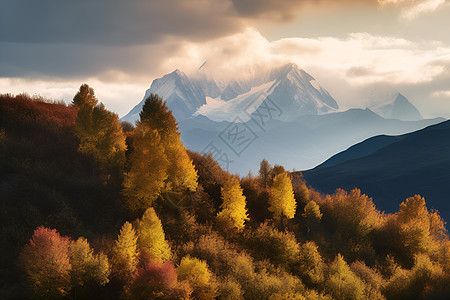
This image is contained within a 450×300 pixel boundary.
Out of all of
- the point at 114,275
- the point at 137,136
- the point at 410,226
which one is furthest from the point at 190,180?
the point at 410,226

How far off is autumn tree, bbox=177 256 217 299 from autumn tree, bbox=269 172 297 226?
88.3 feet

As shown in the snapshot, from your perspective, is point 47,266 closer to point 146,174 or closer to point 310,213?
point 146,174

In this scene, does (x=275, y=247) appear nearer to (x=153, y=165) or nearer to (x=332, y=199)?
(x=153, y=165)

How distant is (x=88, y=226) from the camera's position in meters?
46.7

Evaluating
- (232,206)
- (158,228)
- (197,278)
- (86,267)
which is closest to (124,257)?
(86,267)

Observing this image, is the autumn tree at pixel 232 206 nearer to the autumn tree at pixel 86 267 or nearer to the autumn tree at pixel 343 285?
the autumn tree at pixel 343 285

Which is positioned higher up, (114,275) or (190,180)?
(190,180)

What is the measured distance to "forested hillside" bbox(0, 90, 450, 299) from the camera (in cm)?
3716

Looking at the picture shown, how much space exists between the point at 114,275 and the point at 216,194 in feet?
96.1

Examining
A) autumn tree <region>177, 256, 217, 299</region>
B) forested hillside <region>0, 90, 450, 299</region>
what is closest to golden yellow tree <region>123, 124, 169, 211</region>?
forested hillside <region>0, 90, 450, 299</region>

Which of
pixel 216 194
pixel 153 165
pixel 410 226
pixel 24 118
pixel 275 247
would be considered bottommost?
pixel 410 226

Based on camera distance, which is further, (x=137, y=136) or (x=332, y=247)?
(x=332, y=247)

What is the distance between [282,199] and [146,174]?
2821cm

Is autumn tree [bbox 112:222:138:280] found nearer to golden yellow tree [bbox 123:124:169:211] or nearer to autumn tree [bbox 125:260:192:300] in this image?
autumn tree [bbox 125:260:192:300]
